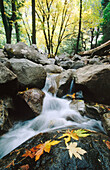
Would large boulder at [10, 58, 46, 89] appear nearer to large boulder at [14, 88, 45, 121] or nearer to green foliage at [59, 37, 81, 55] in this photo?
large boulder at [14, 88, 45, 121]

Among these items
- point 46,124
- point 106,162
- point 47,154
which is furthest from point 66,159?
point 46,124

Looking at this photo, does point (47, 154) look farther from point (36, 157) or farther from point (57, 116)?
point (57, 116)

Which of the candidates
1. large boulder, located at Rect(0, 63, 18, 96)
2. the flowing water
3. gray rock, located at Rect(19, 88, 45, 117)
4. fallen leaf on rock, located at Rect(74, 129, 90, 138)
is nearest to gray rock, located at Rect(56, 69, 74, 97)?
the flowing water

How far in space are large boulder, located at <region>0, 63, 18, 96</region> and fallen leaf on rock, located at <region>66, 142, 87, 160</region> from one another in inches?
83.7

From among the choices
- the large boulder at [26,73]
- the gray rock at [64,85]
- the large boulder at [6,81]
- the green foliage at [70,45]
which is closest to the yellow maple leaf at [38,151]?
the large boulder at [6,81]

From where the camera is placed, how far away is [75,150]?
4.18 ft

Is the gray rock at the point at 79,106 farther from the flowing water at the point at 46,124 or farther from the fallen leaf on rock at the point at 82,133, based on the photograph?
the fallen leaf on rock at the point at 82,133

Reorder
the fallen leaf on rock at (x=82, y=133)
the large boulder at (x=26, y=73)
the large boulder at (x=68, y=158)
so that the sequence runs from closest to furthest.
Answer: the large boulder at (x=68, y=158), the fallen leaf on rock at (x=82, y=133), the large boulder at (x=26, y=73)

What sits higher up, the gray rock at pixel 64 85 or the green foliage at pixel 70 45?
the green foliage at pixel 70 45

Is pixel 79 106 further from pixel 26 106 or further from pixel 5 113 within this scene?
pixel 5 113

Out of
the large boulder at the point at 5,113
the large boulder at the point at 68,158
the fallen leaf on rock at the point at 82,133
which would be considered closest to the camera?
the large boulder at the point at 68,158

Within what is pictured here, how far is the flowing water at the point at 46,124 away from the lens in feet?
7.04

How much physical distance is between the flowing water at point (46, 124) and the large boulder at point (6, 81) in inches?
44.1

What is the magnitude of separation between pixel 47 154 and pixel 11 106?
1.91 meters
